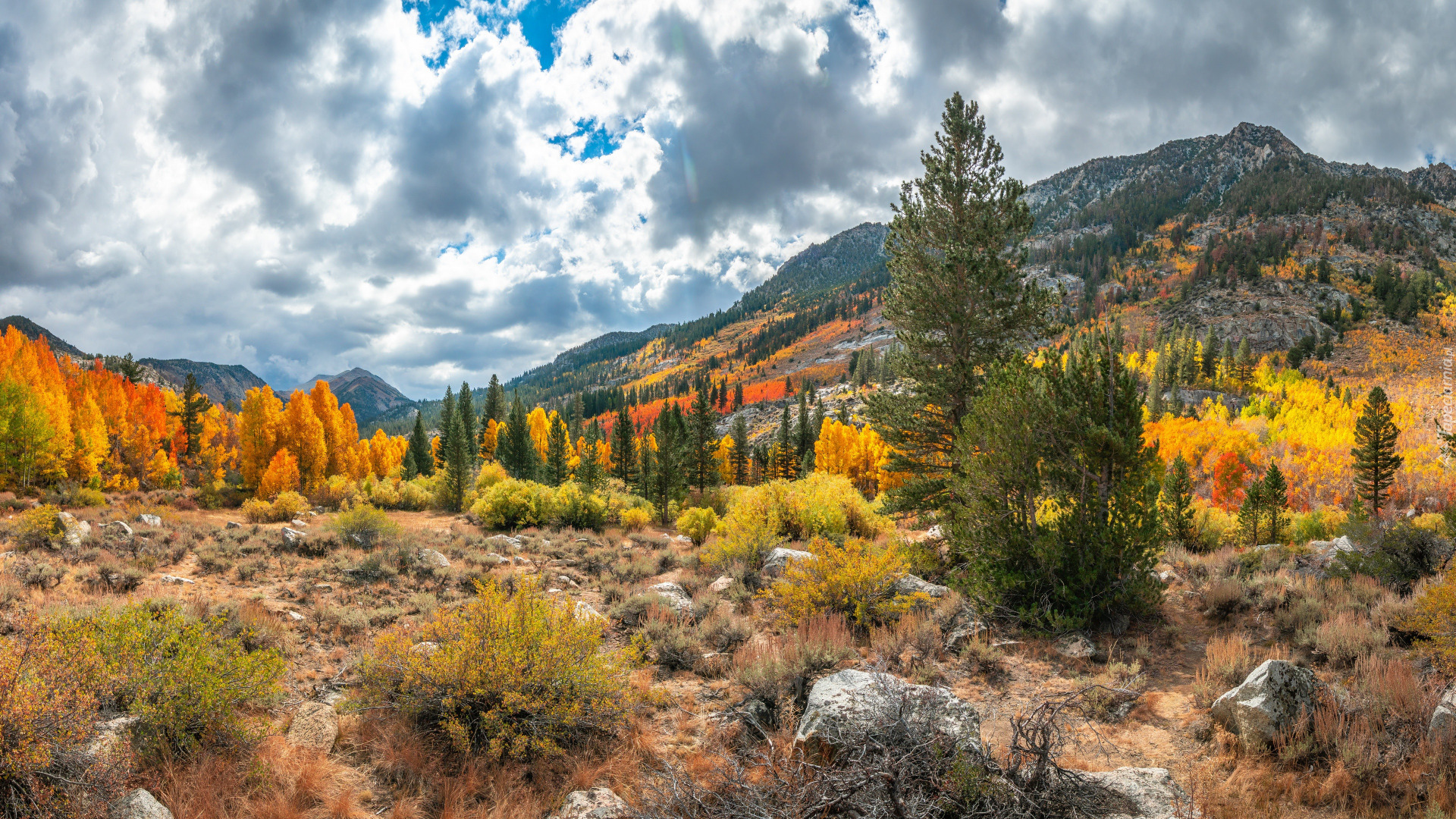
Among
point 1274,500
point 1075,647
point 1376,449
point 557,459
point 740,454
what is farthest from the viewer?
point 740,454

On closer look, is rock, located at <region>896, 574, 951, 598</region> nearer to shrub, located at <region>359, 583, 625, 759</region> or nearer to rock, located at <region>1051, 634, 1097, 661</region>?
rock, located at <region>1051, 634, 1097, 661</region>

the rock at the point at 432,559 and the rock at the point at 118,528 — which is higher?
the rock at the point at 118,528

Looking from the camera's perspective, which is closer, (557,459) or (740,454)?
(557,459)

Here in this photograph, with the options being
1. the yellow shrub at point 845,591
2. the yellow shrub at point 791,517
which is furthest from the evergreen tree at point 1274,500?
the yellow shrub at point 845,591

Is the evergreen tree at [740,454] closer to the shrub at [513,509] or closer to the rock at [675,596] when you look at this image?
the shrub at [513,509]

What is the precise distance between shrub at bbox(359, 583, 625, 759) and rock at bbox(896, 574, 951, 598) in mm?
5987

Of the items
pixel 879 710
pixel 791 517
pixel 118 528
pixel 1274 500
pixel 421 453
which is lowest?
pixel 1274 500

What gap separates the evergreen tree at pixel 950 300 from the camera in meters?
14.4

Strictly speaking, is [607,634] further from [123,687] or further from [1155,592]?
[1155,592]

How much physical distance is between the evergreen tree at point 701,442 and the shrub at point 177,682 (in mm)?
37335

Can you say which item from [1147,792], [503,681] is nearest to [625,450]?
[503,681]

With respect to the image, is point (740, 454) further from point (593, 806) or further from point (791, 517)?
point (593, 806)

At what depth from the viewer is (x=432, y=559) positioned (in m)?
13.1

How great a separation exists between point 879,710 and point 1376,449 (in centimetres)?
3494
